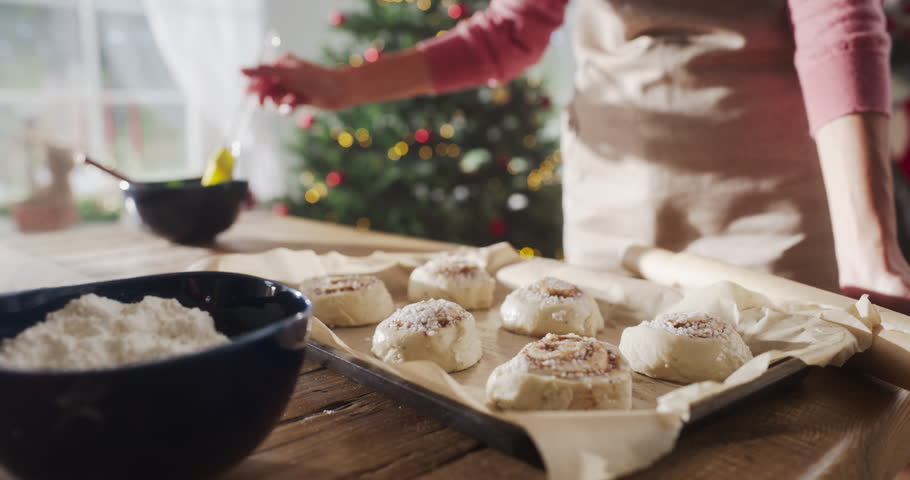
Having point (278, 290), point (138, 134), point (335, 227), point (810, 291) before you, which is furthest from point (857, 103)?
point (138, 134)

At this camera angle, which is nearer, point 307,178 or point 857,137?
point 857,137

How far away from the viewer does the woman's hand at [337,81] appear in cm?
173

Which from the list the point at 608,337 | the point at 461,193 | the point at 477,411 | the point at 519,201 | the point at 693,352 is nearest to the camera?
the point at 477,411

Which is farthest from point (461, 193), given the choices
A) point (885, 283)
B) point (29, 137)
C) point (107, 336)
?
point (107, 336)

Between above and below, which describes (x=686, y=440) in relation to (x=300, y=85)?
below

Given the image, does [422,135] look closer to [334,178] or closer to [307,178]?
[334,178]

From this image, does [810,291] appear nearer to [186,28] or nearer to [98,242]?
[98,242]

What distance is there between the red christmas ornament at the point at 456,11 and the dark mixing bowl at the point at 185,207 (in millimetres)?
2111

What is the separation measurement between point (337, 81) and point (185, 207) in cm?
50

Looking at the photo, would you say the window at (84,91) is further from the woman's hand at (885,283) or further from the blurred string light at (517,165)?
the woman's hand at (885,283)

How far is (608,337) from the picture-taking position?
1188mm

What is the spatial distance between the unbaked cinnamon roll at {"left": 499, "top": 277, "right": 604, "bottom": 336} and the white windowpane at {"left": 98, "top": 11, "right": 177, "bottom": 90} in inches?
147

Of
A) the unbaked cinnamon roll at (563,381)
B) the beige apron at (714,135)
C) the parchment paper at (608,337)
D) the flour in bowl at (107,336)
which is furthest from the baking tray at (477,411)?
the beige apron at (714,135)

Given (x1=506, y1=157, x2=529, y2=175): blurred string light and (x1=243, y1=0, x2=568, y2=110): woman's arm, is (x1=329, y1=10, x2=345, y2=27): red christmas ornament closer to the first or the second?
(x1=506, y1=157, x2=529, y2=175): blurred string light
